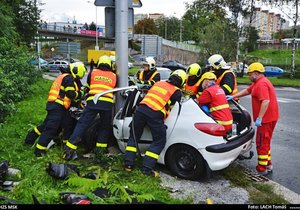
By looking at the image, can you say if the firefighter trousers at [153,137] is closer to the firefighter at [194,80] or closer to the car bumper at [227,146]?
the car bumper at [227,146]

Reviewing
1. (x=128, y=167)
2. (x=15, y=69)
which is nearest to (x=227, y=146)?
(x=128, y=167)

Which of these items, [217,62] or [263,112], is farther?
[217,62]

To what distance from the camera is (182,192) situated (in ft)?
15.4

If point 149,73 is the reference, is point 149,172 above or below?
below

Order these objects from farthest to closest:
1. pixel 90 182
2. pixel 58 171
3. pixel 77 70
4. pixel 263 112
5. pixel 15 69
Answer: pixel 15 69 < pixel 77 70 < pixel 263 112 < pixel 58 171 < pixel 90 182

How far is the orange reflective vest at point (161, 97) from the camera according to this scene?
5176 millimetres

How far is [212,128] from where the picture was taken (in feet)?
16.1

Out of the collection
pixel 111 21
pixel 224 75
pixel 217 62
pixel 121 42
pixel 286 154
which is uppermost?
pixel 111 21

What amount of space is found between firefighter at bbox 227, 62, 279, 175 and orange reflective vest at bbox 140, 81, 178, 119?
1.45 metres

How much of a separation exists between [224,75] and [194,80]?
58 centimetres

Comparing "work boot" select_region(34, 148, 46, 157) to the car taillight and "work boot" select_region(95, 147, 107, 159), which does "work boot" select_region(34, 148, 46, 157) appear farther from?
the car taillight

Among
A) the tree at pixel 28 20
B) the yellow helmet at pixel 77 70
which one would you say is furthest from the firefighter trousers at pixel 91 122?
the tree at pixel 28 20

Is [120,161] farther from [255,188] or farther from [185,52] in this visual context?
[185,52]

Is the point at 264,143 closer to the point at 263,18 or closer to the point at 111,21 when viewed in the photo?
the point at 111,21
